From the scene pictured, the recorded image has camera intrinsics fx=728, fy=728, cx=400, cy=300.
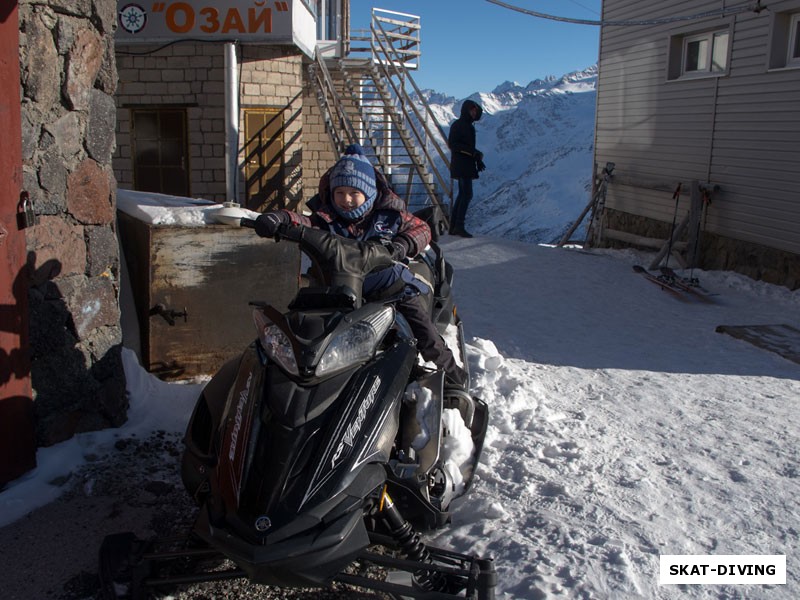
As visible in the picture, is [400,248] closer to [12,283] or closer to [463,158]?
[12,283]

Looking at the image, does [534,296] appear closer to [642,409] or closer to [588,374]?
[588,374]

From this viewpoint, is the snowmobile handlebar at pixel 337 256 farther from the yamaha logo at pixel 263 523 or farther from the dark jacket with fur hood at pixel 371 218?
the yamaha logo at pixel 263 523

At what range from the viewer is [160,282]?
15.4ft

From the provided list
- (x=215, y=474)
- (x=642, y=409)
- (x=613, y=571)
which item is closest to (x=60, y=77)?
(x=215, y=474)

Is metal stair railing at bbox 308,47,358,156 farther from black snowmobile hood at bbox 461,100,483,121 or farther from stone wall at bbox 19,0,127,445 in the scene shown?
stone wall at bbox 19,0,127,445

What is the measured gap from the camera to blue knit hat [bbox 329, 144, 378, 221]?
3525mm

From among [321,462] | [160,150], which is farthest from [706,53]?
[321,462]

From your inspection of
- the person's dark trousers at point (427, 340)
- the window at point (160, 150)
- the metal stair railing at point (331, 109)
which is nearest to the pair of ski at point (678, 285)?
the person's dark trousers at point (427, 340)

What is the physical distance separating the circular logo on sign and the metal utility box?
9400mm

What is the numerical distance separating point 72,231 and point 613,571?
3054 mm

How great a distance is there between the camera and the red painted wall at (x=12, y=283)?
3246 millimetres

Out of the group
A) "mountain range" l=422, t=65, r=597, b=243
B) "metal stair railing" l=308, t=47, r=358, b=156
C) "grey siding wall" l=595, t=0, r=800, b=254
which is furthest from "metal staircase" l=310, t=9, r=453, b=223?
"mountain range" l=422, t=65, r=597, b=243

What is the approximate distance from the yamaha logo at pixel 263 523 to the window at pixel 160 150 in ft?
40.9

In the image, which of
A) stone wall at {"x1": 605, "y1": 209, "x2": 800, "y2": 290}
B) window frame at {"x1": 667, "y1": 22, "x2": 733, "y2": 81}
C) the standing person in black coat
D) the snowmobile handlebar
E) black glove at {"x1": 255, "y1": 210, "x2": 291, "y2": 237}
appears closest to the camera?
the snowmobile handlebar
